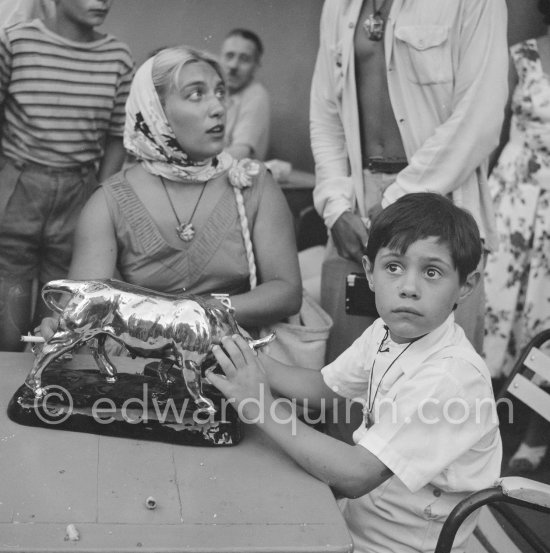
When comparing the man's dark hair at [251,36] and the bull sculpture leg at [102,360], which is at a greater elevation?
the man's dark hair at [251,36]

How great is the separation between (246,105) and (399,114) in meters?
2.28

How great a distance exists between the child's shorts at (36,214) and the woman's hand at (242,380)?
1.32m

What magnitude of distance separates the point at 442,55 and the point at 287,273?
794 millimetres

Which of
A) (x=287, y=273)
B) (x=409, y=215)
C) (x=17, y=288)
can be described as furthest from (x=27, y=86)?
(x=409, y=215)

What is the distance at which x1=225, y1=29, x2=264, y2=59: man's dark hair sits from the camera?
4360mm

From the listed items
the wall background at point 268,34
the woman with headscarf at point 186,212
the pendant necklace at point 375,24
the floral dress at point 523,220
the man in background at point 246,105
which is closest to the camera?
the woman with headscarf at point 186,212

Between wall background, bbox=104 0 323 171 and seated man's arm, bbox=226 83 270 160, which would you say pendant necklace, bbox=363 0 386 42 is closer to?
wall background, bbox=104 0 323 171

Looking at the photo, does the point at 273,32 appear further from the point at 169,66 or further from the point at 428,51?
the point at 169,66

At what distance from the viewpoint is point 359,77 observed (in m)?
2.70

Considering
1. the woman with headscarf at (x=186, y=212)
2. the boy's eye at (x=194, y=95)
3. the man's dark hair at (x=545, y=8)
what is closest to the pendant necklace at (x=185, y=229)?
the woman with headscarf at (x=186, y=212)

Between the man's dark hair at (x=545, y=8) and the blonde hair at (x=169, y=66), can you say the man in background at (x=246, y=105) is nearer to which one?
the man's dark hair at (x=545, y=8)

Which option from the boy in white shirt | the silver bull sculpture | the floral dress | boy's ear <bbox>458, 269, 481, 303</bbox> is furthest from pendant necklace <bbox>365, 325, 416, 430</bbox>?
the floral dress

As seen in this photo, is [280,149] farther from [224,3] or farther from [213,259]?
[213,259]

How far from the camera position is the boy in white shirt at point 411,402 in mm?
1590
